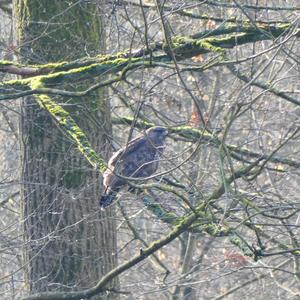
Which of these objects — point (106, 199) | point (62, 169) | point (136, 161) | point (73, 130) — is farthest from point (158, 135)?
point (73, 130)

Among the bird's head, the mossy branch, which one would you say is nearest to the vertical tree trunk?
the bird's head

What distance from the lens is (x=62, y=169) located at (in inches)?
351

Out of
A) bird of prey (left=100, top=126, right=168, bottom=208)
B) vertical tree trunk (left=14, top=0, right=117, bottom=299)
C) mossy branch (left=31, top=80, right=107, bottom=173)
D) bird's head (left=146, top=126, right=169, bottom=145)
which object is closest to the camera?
mossy branch (left=31, top=80, right=107, bottom=173)

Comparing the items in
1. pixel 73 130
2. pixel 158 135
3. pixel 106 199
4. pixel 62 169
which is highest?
pixel 73 130

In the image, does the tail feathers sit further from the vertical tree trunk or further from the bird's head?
the bird's head

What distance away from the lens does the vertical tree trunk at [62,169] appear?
879 cm

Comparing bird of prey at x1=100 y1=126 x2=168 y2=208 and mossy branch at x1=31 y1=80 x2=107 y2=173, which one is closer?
mossy branch at x1=31 y1=80 x2=107 y2=173

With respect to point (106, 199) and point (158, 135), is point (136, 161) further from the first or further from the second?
point (106, 199)

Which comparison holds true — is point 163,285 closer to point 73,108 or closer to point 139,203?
point 139,203

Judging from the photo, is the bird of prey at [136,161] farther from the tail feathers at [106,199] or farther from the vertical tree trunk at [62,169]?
the vertical tree trunk at [62,169]

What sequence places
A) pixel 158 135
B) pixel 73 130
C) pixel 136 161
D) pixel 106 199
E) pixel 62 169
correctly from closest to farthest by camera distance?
pixel 73 130 < pixel 106 199 < pixel 62 169 < pixel 136 161 < pixel 158 135

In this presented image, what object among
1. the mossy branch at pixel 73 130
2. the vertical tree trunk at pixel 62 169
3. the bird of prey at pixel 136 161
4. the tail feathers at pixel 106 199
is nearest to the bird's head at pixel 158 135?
the bird of prey at pixel 136 161

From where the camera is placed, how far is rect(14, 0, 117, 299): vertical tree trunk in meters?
8.79

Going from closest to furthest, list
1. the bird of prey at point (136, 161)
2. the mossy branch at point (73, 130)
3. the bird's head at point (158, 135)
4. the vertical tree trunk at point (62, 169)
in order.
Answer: the mossy branch at point (73, 130), the bird of prey at point (136, 161), the vertical tree trunk at point (62, 169), the bird's head at point (158, 135)
